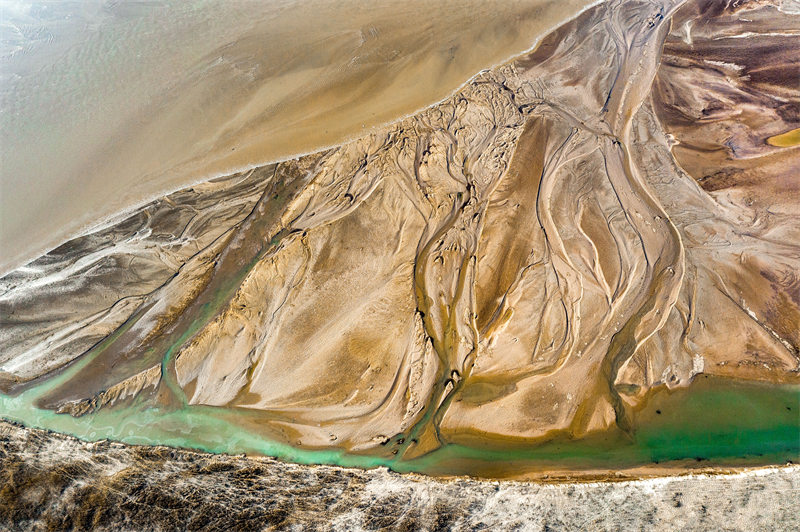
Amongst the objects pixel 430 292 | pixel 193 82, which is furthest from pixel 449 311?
pixel 193 82

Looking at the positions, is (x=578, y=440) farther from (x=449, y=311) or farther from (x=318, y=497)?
(x=318, y=497)

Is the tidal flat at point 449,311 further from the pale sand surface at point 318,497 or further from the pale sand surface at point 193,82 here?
the pale sand surface at point 193,82

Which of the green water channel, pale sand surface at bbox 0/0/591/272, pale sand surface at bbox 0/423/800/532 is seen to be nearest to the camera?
pale sand surface at bbox 0/423/800/532

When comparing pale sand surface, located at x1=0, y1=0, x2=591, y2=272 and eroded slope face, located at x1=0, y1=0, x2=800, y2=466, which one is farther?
pale sand surface, located at x1=0, y1=0, x2=591, y2=272

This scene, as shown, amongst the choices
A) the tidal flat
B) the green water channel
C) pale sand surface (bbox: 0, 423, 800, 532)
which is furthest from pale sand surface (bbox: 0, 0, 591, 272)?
pale sand surface (bbox: 0, 423, 800, 532)

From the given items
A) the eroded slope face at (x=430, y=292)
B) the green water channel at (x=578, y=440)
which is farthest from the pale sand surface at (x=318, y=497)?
the eroded slope face at (x=430, y=292)

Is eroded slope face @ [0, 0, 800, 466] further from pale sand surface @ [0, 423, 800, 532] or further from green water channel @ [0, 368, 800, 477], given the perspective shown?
pale sand surface @ [0, 423, 800, 532]

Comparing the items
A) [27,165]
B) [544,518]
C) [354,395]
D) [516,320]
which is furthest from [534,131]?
[27,165]
